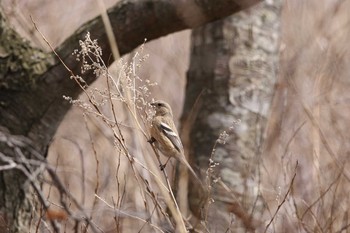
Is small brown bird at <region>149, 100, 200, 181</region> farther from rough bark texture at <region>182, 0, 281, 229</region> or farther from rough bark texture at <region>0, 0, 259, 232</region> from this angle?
rough bark texture at <region>182, 0, 281, 229</region>

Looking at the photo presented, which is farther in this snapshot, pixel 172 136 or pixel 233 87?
pixel 233 87

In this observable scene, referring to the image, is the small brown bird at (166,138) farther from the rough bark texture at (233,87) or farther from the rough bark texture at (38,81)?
the rough bark texture at (233,87)

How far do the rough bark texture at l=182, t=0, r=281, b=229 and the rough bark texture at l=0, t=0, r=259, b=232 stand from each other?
3.62 feet

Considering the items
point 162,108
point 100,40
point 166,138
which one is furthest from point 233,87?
point 166,138

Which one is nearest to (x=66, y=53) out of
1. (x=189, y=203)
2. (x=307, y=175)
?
(x=189, y=203)

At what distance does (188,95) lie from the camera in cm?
495

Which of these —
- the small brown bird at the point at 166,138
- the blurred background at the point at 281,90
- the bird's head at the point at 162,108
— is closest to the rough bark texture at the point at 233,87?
the blurred background at the point at 281,90

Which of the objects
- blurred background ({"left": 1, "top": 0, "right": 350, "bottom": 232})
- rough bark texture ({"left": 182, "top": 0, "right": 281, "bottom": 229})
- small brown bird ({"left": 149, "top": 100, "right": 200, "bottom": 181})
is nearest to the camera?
small brown bird ({"left": 149, "top": 100, "right": 200, "bottom": 181})

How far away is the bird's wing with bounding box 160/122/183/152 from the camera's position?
3453 mm

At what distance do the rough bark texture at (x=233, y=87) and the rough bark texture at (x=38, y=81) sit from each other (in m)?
1.10

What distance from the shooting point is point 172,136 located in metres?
3.48

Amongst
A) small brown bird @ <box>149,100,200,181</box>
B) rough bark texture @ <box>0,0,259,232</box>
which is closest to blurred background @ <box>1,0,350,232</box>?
rough bark texture @ <box>0,0,259,232</box>

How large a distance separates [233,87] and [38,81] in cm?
144

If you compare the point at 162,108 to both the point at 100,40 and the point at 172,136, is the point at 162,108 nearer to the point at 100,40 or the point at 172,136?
the point at 172,136
